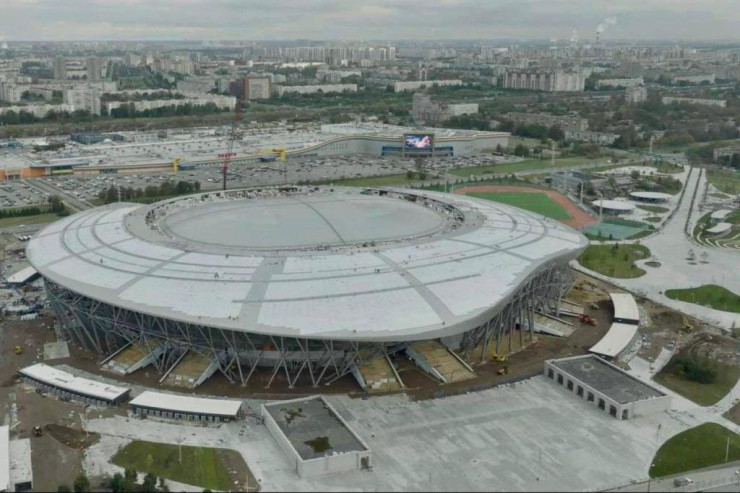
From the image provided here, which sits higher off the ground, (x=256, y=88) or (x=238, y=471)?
(x=256, y=88)

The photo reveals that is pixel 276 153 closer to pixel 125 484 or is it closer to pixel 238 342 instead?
pixel 238 342

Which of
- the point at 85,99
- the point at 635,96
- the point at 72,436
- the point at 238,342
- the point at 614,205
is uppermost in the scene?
the point at 635,96

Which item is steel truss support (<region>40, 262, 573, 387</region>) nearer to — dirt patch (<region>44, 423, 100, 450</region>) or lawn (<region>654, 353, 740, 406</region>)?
dirt patch (<region>44, 423, 100, 450</region>)

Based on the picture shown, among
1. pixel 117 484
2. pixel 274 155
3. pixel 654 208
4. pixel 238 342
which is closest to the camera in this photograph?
pixel 117 484

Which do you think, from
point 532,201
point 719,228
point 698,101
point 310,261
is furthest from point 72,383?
point 698,101

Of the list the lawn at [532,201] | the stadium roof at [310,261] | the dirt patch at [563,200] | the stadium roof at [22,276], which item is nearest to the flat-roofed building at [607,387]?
the stadium roof at [310,261]

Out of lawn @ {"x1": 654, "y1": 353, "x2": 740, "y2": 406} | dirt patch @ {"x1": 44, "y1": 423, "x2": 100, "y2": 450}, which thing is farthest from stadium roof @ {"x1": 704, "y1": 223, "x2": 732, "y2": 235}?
dirt patch @ {"x1": 44, "y1": 423, "x2": 100, "y2": 450}

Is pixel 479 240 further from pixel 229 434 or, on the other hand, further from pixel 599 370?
pixel 229 434
